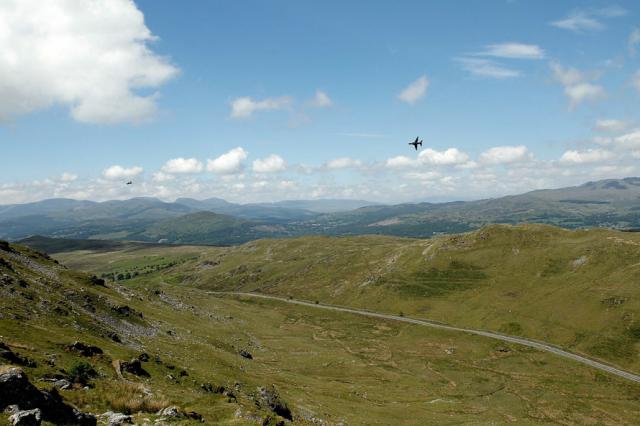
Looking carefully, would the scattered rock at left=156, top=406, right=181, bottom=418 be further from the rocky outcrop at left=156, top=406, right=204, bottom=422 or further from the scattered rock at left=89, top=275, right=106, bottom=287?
the scattered rock at left=89, top=275, right=106, bottom=287

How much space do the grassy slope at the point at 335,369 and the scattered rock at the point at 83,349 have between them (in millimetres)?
1727

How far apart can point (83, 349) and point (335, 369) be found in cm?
8229

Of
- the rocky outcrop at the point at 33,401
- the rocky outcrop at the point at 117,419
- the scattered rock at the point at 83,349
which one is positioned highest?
the rocky outcrop at the point at 33,401

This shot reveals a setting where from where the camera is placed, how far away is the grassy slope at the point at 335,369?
5741 centimetres

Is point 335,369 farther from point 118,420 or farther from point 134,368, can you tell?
point 118,420

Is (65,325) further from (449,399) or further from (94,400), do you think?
(449,399)

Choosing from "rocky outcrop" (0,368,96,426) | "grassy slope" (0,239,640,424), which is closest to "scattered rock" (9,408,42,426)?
"rocky outcrop" (0,368,96,426)

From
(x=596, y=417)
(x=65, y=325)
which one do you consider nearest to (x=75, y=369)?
(x=65, y=325)

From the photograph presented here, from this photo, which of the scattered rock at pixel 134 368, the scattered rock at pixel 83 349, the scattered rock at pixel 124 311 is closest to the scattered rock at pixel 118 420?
the scattered rock at pixel 134 368

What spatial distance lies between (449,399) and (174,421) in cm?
9111

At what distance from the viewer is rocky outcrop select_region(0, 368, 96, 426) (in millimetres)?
25609

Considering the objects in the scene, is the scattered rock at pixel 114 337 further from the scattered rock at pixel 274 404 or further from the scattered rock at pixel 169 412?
the scattered rock at pixel 169 412

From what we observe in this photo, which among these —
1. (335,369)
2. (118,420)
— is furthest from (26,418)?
(335,369)

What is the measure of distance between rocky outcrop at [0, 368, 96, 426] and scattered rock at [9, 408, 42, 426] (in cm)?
162
